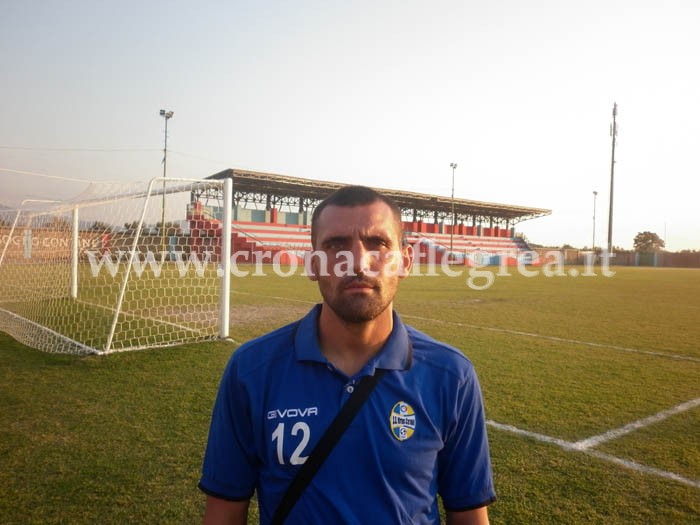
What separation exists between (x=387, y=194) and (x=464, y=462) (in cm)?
3404

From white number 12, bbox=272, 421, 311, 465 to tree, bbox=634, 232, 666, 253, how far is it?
10514cm

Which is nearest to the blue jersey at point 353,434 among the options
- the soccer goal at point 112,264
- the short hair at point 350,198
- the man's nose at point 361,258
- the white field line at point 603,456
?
the man's nose at point 361,258

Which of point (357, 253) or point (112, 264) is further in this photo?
point (112, 264)

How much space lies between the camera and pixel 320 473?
4.58 feet

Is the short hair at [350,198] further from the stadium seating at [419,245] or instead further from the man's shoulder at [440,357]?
the stadium seating at [419,245]

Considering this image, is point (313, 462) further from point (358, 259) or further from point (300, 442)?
point (358, 259)

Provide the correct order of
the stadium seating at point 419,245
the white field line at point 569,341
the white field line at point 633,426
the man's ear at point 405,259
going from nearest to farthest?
the man's ear at point 405,259
the white field line at point 633,426
the white field line at point 569,341
the stadium seating at point 419,245

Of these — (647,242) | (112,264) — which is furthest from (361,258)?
(647,242)

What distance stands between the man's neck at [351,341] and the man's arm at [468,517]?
564mm

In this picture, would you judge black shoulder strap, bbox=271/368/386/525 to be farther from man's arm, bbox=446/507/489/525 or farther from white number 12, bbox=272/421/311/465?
man's arm, bbox=446/507/489/525

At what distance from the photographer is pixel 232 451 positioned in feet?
Result: 4.85

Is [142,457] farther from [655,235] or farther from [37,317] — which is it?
[655,235]

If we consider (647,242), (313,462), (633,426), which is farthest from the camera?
(647,242)

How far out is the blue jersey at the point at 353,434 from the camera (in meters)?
1.39
